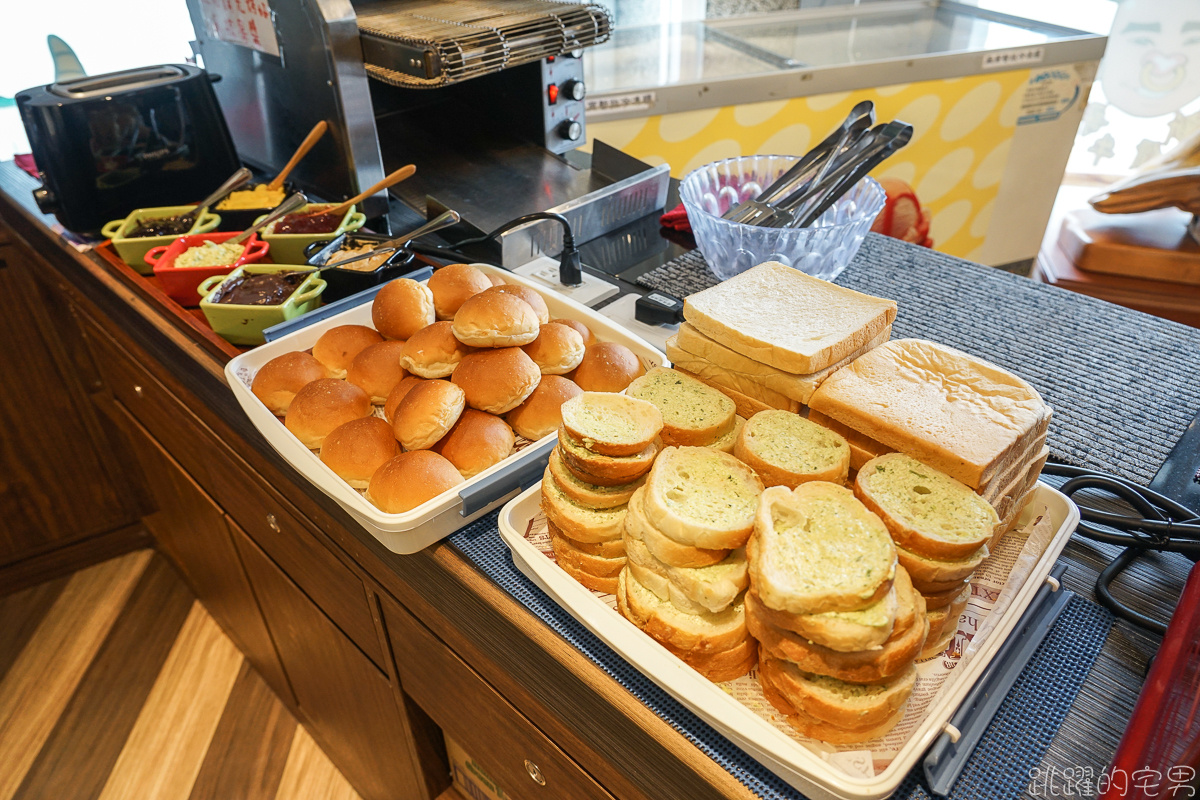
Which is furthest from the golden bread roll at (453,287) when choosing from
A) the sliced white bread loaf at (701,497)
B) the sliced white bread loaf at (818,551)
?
the sliced white bread loaf at (818,551)

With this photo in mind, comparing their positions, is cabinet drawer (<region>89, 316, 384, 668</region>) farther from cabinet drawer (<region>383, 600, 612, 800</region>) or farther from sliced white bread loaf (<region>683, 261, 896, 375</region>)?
sliced white bread loaf (<region>683, 261, 896, 375</region>)

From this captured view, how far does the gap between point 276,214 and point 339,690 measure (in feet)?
2.95

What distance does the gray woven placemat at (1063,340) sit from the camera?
3.32ft

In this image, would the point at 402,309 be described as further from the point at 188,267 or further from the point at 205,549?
the point at 205,549

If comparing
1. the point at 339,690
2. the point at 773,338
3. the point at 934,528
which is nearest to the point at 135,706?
the point at 339,690

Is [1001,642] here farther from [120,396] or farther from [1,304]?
[1,304]

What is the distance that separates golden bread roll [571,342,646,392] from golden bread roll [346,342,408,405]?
0.24 meters

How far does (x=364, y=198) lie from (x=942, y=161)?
2.29m

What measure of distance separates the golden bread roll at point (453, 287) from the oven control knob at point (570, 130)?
2.44ft

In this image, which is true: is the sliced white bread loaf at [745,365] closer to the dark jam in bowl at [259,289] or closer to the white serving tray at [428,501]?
the white serving tray at [428,501]

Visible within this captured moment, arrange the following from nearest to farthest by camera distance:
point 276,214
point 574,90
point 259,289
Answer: point 259,289 < point 276,214 < point 574,90

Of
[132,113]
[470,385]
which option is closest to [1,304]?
[132,113]

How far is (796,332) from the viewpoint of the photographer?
0.86 metres

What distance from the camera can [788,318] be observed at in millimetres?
898
